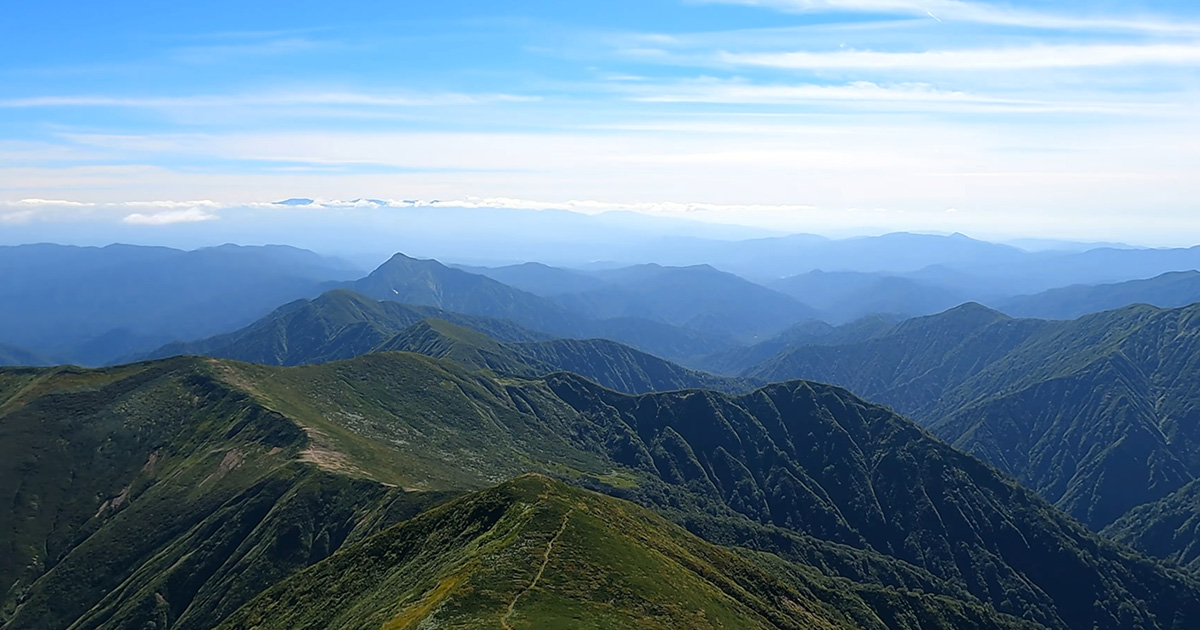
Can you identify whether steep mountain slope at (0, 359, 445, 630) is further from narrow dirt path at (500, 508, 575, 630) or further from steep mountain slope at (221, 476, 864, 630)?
narrow dirt path at (500, 508, 575, 630)

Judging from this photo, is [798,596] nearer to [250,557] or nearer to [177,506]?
[250,557]

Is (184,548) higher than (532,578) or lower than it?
lower

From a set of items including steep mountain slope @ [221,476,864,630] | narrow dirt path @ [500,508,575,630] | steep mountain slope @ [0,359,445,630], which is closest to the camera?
narrow dirt path @ [500,508,575,630]

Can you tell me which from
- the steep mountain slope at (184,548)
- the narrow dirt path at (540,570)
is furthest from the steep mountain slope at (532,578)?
the steep mountain slope at (184,548)

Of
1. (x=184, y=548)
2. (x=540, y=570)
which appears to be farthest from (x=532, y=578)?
(x=184, y=548)

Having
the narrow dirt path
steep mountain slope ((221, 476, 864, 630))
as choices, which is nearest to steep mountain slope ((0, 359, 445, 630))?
steep mountain slope ((221, 476, 864, 630))

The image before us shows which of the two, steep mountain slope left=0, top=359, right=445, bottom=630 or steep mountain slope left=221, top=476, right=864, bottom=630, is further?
steep mountain slope left=0, top=359, right=445, bottom=630

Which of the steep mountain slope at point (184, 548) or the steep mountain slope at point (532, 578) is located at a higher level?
the steep mountain slope at point (532, 578)

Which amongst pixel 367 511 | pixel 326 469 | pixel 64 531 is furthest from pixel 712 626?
pixel 64 531

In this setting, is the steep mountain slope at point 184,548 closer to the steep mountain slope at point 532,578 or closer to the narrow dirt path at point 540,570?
the steep mountain slope at point 532,578

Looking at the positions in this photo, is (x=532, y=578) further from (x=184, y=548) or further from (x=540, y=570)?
(x=184, y=548)

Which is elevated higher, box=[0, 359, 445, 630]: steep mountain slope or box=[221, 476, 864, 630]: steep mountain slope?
box=[221, 476, 864, 630]: steep mountain slope
